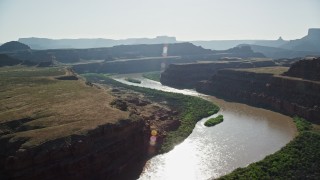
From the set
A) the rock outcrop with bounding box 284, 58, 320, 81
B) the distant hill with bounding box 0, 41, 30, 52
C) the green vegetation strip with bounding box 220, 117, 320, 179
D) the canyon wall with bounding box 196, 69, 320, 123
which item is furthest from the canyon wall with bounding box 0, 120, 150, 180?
the distant hill with bounding box 0, 41, 30, 52

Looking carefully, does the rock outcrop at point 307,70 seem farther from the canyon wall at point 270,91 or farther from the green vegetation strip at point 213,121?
the green vegetation strip at point 213,121

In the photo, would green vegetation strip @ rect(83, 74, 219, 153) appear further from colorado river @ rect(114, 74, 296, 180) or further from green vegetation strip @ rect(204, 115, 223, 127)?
green vegetation strip @ rect(204, 115, 223, 127)

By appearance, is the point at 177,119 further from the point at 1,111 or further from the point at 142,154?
the point at 1,111

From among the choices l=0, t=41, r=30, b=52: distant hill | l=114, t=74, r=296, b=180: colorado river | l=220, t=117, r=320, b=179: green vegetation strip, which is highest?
l=0, t=41, r=30, b=52: distant hill

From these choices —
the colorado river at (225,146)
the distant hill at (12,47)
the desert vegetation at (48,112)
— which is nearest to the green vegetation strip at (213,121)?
the colorado river at (225,146)

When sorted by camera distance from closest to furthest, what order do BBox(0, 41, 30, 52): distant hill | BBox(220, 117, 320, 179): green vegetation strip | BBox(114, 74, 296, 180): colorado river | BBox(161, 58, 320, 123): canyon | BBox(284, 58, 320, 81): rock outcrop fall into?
1. BBox(220, 117, 320, 179): green vegetation strip
2. BBox(114, 74, 296, 180): colorado river
3. BBox(161, 58, 320, 123): canyon
4. BBox(284, 58, 320, 81): rock outcrop
5. BBox(0, 41, 30, 52): distant hill

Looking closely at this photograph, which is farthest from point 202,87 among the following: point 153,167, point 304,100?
point 153,167
